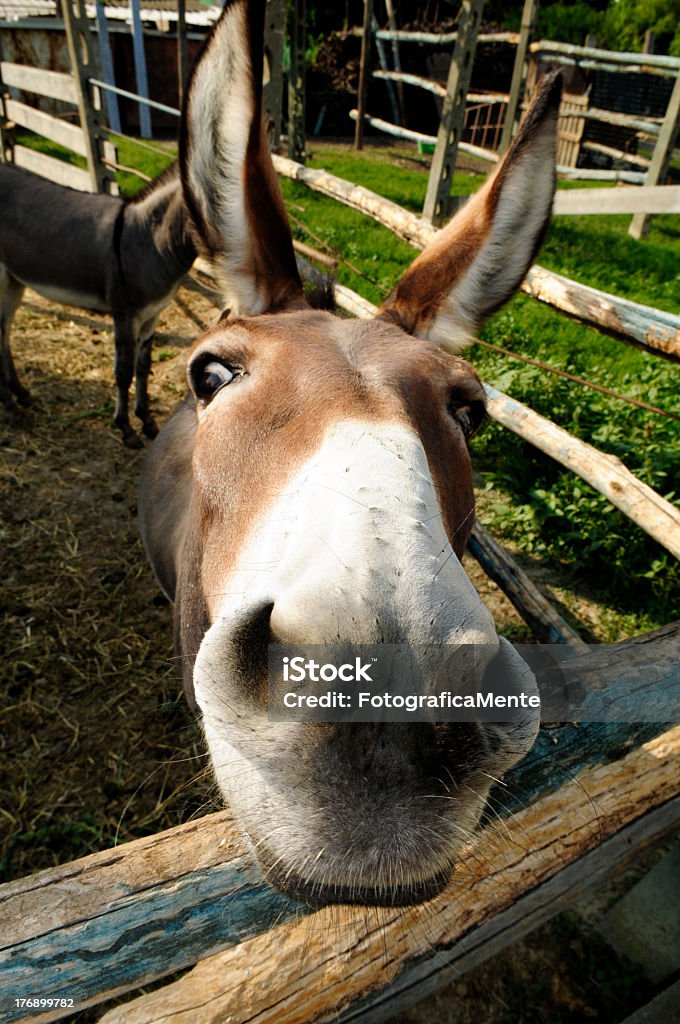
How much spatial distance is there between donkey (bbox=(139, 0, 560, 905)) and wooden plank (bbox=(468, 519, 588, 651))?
5.90 feet

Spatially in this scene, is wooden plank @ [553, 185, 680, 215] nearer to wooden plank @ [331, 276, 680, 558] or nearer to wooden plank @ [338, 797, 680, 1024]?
wooden plank @ [331, 276, 680, 558]

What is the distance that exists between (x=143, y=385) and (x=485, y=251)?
457 cm

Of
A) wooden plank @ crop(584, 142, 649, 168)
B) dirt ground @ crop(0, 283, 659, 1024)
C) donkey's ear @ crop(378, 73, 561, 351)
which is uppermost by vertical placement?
donkey's ear @ crop(378, 73, 561, 351)

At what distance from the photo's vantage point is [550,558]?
4891mm

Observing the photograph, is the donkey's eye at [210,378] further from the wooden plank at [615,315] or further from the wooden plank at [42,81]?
the wooden plank at [42,81]

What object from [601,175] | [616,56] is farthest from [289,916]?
[616,56]

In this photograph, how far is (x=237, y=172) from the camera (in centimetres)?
212

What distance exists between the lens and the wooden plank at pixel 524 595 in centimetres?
351

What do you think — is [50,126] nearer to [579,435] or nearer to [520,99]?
[520,99]

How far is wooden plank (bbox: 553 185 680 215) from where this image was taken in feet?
18.6

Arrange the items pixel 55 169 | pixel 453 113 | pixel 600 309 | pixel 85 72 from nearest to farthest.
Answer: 1. pixel 600 309
2. pixel 453 113
3. pixel 85 72
4. pixel 55 169

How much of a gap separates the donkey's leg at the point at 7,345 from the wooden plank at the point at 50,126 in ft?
13.2

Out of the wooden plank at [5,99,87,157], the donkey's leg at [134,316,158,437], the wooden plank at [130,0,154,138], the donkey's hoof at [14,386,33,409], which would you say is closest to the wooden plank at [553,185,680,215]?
the donkey's leg at [134,316,158,437]

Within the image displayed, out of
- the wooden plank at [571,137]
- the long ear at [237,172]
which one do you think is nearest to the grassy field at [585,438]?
the long ear at [237,172]
